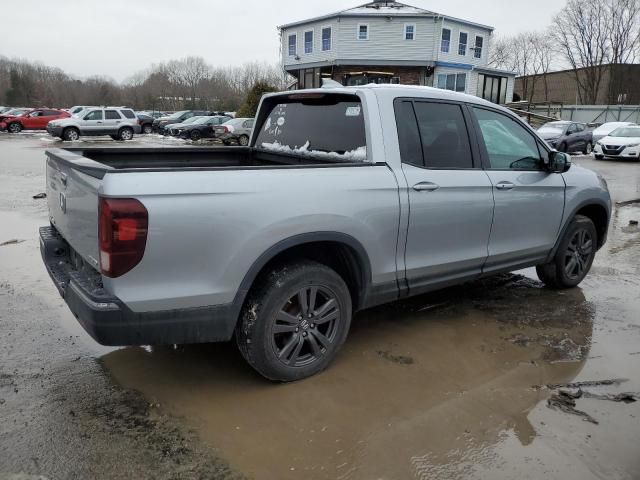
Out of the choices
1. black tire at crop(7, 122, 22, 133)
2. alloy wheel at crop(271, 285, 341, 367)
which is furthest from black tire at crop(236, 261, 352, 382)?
black tire at crop(7, 122, 22, 133)

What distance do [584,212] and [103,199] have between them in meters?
4.73

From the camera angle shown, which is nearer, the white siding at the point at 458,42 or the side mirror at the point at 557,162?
the side mirror at the point at 557,162

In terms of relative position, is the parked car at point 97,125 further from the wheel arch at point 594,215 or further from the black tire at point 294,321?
the black tire at point 294,321

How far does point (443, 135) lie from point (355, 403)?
208 centimetres

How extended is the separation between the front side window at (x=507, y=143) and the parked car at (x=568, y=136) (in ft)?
62.3

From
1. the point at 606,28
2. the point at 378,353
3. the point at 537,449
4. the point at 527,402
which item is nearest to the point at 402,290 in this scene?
the point at 378,353

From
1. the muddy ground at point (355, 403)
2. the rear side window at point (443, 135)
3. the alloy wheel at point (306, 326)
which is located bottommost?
the muddy ground at point (355, 403)

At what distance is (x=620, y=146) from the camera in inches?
786

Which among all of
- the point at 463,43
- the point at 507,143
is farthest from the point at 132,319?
the point at 463,43

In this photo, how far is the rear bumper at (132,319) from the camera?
275cm

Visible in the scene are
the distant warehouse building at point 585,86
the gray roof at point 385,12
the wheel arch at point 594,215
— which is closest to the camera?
the wheel arch at point 594,215

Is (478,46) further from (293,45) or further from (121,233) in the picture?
(121,233)

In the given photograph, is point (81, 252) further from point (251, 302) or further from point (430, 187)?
point (430, 187)

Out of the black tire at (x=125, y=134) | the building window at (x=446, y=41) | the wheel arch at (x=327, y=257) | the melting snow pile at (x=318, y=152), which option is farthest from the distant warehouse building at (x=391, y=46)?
the wheel arch at (x=327, y=257)
